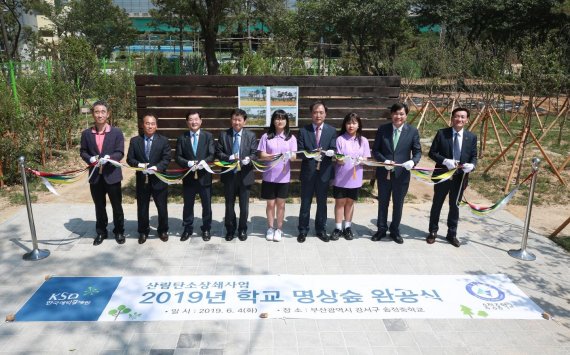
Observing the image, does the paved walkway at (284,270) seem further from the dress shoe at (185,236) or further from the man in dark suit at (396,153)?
the man in dark suit at (396,153)

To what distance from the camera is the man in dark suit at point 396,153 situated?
18.1ft

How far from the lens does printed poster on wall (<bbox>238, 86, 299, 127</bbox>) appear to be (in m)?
7.16

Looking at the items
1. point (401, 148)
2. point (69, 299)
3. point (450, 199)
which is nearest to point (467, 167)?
point (450, 199)

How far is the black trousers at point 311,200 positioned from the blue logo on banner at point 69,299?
2302mm

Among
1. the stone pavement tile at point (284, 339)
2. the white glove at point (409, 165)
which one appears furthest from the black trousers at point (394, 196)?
the stone pavement tile at point (284, 339)

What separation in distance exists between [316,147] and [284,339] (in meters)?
2.49

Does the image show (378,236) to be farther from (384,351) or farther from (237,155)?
(384,351)

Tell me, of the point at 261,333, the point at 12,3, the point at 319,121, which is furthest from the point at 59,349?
the point at 12,3

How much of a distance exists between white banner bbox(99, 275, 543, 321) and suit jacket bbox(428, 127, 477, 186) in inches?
56.0

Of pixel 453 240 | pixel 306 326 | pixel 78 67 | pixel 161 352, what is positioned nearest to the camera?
pixel 161 352

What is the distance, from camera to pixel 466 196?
8.28 m

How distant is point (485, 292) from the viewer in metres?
4.68

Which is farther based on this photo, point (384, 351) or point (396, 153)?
point (396, 153)

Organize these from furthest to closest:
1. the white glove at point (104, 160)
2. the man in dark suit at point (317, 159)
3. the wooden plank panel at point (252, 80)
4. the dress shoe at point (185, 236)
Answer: the wooden plank panel at point (252, 80), the dress shoe at point (185, 236), the man in dark suit at point (317, 159), the white glove at point (104, 160)
